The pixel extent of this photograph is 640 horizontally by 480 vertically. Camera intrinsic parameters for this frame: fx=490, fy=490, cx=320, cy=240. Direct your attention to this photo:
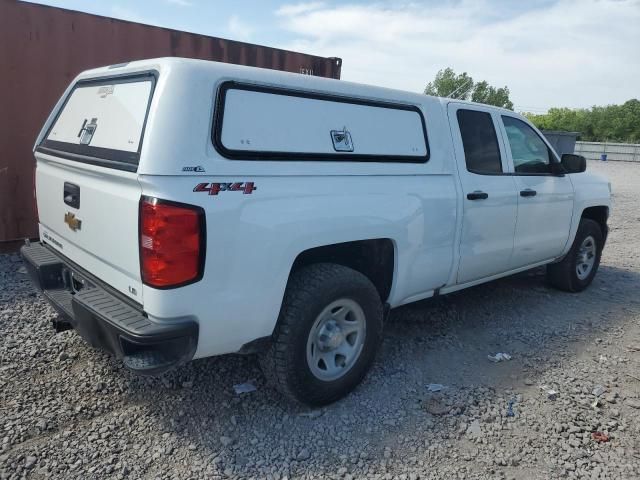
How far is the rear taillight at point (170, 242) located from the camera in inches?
85.5

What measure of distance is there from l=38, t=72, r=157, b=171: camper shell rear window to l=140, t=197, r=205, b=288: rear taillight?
0.89 ft

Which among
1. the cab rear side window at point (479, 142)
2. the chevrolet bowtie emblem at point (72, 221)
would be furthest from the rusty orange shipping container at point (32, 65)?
the cab rear side window at point (479, 142)

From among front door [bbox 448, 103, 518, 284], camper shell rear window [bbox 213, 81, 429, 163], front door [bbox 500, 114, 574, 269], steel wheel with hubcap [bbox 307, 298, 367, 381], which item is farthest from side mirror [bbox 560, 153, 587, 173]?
steel wheel with hubcap [bbox 307, 298, 367, 381]

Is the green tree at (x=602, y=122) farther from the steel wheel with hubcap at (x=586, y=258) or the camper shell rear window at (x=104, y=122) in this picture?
the camper shell rear window at (x=104, y=122)

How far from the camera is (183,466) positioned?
8.16 ft

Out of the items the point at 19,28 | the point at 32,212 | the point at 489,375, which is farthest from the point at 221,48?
the point at 489,375

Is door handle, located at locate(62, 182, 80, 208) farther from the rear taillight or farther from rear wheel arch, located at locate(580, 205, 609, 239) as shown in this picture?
rear wheel arch, located at locate(580, 205, 609, 239)

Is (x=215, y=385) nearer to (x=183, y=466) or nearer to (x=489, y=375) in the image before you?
(x=183, y=466)

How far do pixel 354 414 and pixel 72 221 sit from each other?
6.65ft

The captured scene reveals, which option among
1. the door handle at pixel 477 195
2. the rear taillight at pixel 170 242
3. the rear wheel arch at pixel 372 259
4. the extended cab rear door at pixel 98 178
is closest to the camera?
the rear taillight at pixel 170 242

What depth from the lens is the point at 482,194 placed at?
12.3 ft

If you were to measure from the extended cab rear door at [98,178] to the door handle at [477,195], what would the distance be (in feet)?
7.74

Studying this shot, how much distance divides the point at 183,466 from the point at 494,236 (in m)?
2.85

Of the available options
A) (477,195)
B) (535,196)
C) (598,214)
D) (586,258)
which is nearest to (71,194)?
(477,195)
